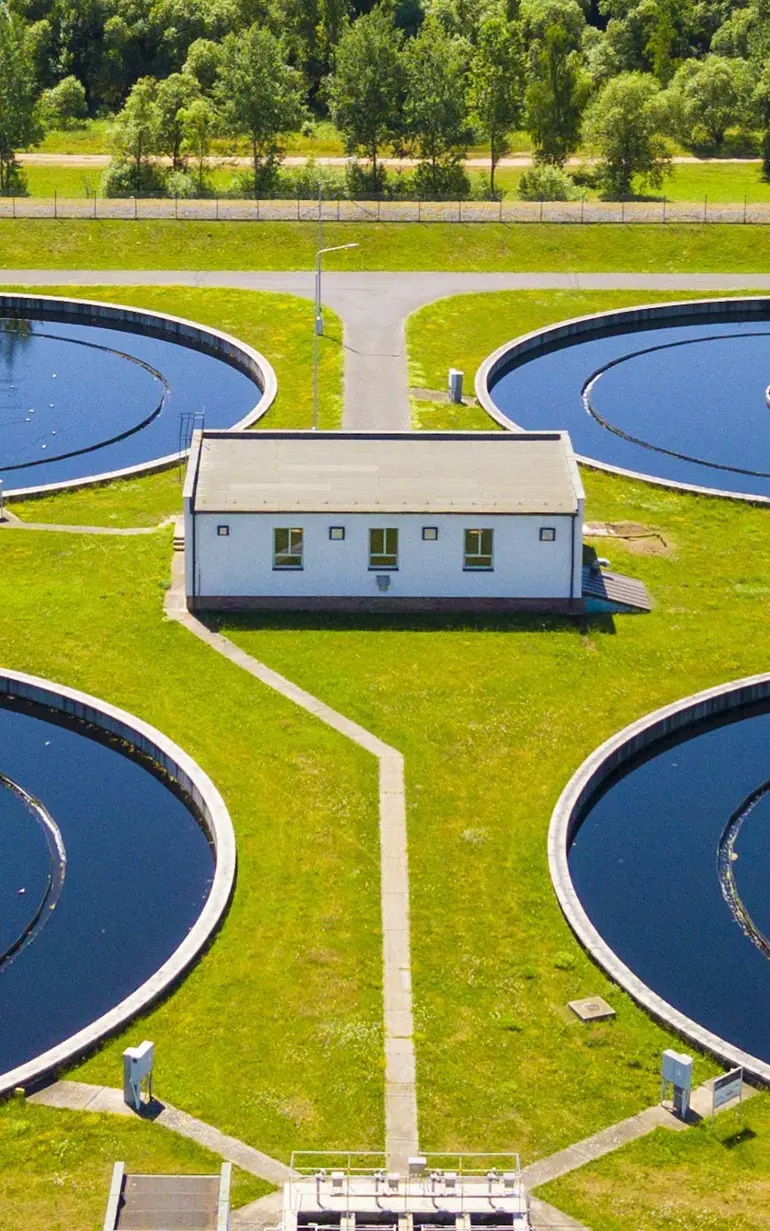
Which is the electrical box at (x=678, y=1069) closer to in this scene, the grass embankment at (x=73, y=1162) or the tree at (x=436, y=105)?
the grass embankment at (x=73, y=1162)

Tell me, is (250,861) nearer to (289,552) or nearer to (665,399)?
(289,552)

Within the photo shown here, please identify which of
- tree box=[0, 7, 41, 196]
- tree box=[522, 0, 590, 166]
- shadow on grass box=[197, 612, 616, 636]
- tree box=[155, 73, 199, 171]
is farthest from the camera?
tree box=[522, 0, 590, 166]

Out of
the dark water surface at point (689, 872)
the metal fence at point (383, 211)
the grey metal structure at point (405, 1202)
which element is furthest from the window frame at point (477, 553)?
the metal fence at point (383, 211)

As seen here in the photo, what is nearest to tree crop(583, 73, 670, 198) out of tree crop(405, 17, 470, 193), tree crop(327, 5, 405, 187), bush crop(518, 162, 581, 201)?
bush crop(518, 162, 581, 201)

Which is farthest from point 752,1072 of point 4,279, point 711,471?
point 4,279

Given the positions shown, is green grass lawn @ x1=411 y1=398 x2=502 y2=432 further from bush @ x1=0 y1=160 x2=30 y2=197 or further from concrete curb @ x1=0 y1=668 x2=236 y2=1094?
bush @ x1=0 y1=160 x2=30 y2=197

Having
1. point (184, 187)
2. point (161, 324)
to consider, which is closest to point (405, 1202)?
point (161, 324)

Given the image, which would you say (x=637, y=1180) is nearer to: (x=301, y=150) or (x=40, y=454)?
(x=40, y=454)
